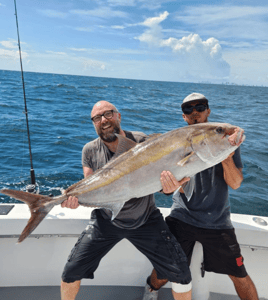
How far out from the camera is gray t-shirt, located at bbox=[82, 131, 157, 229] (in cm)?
264

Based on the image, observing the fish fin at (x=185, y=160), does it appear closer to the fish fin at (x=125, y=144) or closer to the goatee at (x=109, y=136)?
the fish fin at (x=125, y=144)

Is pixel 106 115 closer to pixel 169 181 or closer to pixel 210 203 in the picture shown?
pixel 169 181

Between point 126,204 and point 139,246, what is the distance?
41 centimetres

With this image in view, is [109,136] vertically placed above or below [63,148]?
above

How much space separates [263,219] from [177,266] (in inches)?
50.6

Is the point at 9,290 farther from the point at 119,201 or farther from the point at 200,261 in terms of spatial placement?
the point at 200,261

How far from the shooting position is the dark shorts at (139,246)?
2455mm

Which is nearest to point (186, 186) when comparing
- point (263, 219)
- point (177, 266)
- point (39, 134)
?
point (177, 266)

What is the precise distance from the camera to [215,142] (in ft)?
6.91

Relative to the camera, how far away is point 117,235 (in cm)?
264

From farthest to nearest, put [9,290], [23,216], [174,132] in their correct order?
1. [9,290]
2. [23,216]
3. [174,132]

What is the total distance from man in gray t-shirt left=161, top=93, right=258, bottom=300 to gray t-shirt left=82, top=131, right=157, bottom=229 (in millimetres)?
353

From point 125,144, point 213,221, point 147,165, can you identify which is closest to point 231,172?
point 213,221

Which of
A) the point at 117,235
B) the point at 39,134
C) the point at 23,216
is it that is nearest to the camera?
the point at 117,235
